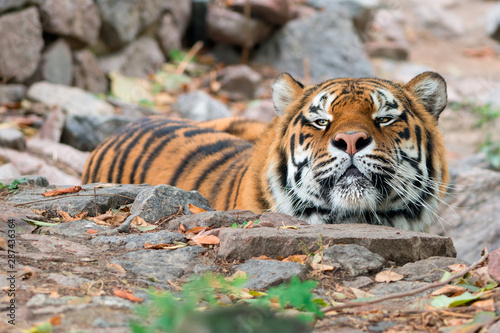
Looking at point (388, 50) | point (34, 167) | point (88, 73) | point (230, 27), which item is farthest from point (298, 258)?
point (388, 50)

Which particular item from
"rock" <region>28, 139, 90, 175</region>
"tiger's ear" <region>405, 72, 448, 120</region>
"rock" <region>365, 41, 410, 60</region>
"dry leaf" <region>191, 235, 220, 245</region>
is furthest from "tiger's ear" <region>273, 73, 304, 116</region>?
"rock" <region>365, 41, 410, 60</region>

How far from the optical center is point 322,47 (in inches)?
364

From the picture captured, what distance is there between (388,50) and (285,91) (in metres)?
7.90

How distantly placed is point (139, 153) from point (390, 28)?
8741mm

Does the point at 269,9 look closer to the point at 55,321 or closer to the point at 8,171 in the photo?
the point at 8,171

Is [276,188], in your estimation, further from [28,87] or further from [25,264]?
[28,87]

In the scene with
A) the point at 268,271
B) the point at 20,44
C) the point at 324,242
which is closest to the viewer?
the point at 268,271

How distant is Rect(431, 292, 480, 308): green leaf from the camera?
66.0 inches

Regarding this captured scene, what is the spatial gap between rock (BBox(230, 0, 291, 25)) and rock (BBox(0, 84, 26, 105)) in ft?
12.1

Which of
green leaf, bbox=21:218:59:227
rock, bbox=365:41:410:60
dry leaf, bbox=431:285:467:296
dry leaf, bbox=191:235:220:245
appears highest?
rock, bbox=365:41:410:60

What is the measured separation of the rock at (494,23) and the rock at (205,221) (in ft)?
38.4

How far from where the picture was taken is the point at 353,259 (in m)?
2.09

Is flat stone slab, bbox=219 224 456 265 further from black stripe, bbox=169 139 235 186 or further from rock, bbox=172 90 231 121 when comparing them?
rock, bbox=172 90 231 121

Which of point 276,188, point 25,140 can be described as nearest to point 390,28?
point 25,140
